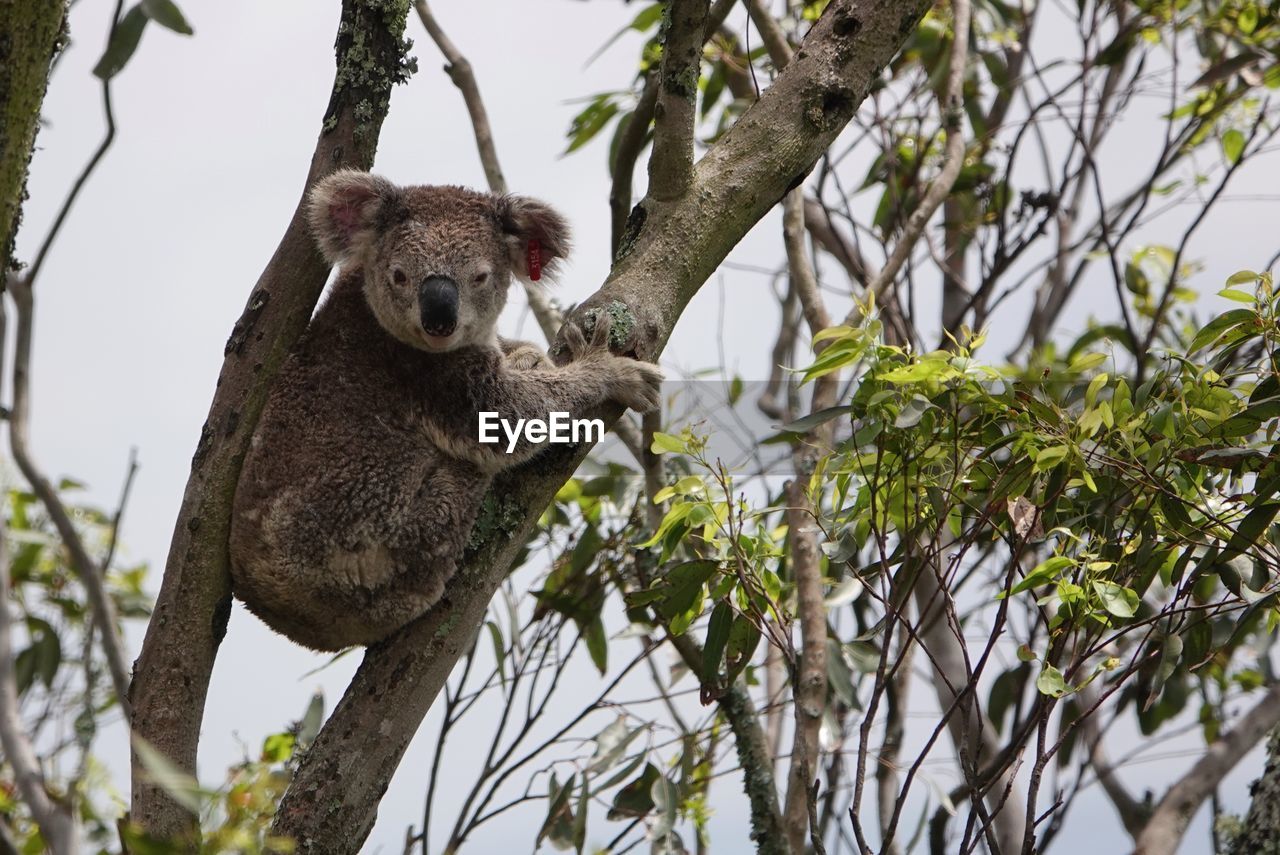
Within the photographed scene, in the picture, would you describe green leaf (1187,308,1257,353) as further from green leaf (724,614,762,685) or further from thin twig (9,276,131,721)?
thin twig (9,276,131,721)

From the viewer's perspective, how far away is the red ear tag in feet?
10.4

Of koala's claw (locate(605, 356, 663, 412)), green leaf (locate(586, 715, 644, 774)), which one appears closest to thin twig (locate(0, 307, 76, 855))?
koala's claw (locate(605, 356, 663, 412))

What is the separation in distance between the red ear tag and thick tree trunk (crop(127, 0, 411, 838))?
606 mm

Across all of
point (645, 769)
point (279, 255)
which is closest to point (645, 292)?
point (279, 255)

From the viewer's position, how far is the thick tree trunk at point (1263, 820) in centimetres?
266

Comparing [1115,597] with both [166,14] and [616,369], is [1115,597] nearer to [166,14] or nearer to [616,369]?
[616,369]

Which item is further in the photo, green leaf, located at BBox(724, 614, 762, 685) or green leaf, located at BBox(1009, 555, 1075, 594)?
green leaf, located at BBox(724, 614, 762, 685)

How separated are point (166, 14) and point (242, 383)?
83 cm

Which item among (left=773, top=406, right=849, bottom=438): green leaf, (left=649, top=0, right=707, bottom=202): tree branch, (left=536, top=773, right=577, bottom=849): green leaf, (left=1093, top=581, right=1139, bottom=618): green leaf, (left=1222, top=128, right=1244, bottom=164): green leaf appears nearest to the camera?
(left=1093, top=581, right=1139, bottom=618): green leaf

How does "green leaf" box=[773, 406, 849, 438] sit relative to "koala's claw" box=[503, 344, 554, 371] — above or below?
below

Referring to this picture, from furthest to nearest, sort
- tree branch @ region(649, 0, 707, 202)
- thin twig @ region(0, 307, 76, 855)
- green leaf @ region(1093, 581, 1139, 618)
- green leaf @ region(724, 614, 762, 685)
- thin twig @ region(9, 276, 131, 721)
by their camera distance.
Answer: green leaf @ region(724, 614, 762, 685), tree branch @ region(649, 0, 707, 202), green leaf @ region(1093, 581, 1139, 618), thin twig @ region(9, 276, 131, 721), thin twig @ region(0, 307, 76, 855)

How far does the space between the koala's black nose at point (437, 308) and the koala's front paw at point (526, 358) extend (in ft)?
1.05

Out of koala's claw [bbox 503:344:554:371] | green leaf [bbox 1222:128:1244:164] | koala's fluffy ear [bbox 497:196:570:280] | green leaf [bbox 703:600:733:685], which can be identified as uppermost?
green leaf [bbox 1222:128:1244:164]

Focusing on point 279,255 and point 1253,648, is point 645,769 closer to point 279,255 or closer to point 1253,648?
point 279,255
